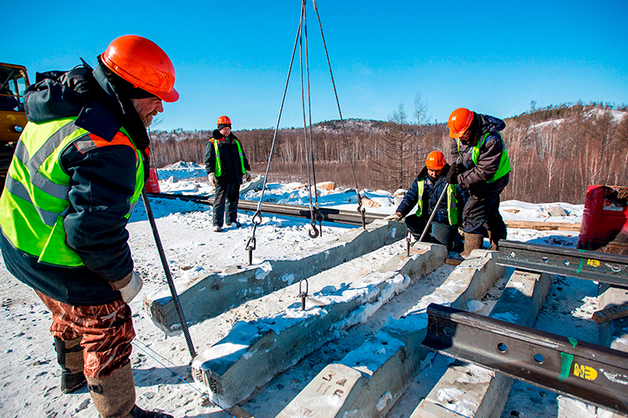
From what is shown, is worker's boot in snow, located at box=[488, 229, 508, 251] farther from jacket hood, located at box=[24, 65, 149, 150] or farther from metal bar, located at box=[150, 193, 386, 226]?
jacket hood, located at box=[24, 65, 149, 150]

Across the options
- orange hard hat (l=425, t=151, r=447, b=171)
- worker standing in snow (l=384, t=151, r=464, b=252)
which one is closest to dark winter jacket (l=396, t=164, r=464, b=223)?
worker standing in snow (l=384, t=151, r=464, b=252)

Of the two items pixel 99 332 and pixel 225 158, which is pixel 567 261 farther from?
pixel 225 158

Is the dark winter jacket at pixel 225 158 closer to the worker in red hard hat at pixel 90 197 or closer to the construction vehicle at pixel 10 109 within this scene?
the worker in red hard hat at pixel 90 197

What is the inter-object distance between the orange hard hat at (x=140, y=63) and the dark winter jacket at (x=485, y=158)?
373 centimetres

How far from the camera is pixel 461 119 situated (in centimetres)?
414

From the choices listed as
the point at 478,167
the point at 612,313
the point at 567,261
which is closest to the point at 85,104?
the point at 612,313

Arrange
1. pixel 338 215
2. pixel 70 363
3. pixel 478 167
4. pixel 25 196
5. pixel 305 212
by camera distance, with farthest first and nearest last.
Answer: pixel 305 212 → pixel 338 215 → pixel 478 167 → pixel 70 363 → pixel 25 196

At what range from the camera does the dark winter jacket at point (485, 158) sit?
4.07 m

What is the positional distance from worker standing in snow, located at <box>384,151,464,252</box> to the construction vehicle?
1040cm

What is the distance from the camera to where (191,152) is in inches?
2704

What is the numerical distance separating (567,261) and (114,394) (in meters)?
3.80

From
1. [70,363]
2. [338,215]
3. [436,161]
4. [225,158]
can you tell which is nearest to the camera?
[70,363]

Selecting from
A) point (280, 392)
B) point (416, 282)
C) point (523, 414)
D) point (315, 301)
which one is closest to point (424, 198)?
point (416, 282)

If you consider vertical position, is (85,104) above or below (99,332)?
above
